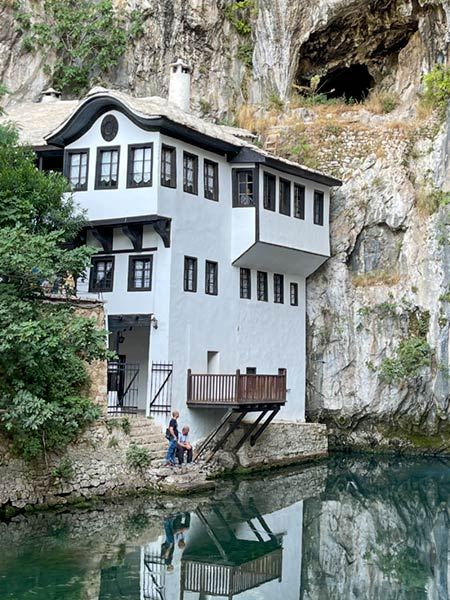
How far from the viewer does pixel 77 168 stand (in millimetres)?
24656

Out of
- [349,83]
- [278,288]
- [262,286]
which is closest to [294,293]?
[278,288]

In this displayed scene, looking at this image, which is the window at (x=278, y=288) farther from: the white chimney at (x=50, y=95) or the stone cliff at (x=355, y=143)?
the white chimney at (x=50, y=95)

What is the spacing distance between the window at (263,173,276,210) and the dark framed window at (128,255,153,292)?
16.1 ft

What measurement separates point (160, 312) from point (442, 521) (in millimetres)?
10025

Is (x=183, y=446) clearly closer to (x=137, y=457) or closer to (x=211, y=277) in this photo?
(x=137, y=457)

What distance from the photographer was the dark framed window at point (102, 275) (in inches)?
975

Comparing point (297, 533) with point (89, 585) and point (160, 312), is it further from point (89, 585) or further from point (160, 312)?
point (160, 312)

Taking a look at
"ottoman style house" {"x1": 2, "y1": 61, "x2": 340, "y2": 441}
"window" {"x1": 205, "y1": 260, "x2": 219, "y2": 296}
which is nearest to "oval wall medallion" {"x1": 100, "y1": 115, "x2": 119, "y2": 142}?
"ottoman style house" {"x1": 2, "y1": 61, "x2": 340, "y2": 441}

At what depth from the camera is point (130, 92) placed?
34469 mm

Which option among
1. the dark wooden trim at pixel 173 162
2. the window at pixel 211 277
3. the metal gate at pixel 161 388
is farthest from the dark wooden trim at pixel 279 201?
the metal gate at pixel 161 388

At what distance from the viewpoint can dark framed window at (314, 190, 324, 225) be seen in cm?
2880

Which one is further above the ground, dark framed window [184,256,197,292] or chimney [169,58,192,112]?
chimney [169,58,192,112]

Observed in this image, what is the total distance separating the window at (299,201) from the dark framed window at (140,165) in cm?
648

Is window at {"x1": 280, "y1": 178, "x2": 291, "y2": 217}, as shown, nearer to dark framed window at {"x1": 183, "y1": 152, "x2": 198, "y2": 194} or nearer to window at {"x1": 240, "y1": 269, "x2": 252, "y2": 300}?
window at {"x1": 240, "y1": 269, "x2": 252, "y2": 300}
